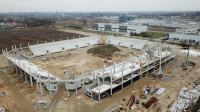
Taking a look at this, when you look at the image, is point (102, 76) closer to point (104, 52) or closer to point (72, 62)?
point (72, 62)

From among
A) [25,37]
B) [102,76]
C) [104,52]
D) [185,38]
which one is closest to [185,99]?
[102,76]

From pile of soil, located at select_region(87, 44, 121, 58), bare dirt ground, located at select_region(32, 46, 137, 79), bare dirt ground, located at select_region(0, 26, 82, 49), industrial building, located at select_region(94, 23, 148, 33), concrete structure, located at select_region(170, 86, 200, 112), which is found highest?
industrial building, located at select_region(94, 23, 148, 33)

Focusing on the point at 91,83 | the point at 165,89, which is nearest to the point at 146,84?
the point at 165,89

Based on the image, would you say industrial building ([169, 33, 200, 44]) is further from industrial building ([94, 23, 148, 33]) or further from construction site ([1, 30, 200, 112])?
construction site ([1, 30, 200, 112])

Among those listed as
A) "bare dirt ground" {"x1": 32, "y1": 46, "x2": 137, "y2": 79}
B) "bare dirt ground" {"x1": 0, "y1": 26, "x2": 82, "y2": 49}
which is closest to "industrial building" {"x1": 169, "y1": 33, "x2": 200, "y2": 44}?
"bare dirt ground" {"x1": 32, "y1": 46, "x2": 137, "y2": 79}

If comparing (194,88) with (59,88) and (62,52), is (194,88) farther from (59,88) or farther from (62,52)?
(62,52)

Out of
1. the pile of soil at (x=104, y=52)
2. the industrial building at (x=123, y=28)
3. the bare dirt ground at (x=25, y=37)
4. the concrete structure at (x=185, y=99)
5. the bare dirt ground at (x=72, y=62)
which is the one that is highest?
the industrial building at (x=123, y=28)

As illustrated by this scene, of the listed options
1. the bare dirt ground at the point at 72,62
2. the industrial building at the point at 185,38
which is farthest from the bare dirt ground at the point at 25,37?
the industrial building at the point at 185,38

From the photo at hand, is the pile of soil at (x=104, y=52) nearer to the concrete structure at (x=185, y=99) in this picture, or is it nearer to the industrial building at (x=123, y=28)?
the concrete structure at (x=185, y=99)

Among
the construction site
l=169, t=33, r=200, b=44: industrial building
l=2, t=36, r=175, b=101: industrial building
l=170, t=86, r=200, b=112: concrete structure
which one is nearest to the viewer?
l=170, t=86, r=200, b=112: concrete structure
